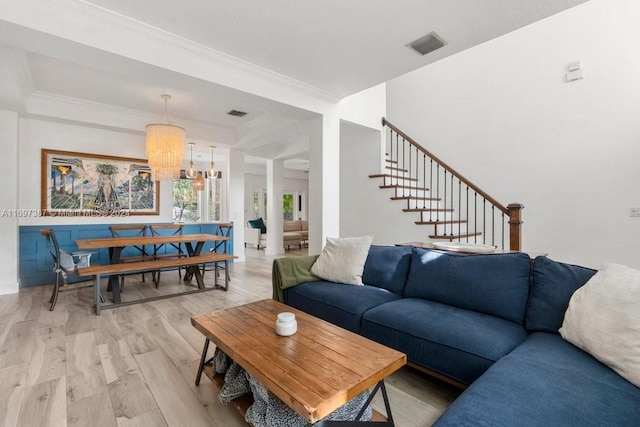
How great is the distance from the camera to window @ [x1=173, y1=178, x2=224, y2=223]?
895cm

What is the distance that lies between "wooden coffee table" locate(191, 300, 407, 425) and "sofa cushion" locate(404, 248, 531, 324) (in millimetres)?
861

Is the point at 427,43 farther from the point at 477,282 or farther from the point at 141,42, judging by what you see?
the point at 141,42

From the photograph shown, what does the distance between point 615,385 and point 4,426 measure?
282 centimetres

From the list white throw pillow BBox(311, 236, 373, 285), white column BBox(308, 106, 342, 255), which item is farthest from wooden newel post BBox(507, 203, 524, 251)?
white column BBox(308, 106, 342, 255)

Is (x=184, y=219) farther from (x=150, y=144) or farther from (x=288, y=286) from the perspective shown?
(x=288, y=286)

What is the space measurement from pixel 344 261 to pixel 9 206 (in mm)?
4420

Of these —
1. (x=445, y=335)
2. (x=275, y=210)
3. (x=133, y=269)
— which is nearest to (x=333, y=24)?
(x=445, y=335)

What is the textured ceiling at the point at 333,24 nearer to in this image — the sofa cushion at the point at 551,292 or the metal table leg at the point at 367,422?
the sofa cushion at the point at 551,292

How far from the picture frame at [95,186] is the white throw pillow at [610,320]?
608cm

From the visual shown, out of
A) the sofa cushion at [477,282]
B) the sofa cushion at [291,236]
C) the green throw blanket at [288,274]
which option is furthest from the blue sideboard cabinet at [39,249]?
the sofa cushion at [477,282]

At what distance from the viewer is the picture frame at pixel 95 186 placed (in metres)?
→ 4.66

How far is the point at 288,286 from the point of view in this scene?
9.14ft

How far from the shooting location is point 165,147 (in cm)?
405

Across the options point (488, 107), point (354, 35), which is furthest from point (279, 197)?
point (354, 35)
